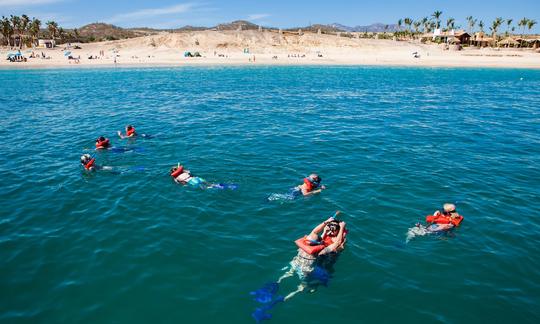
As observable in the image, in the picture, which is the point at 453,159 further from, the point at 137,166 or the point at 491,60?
the point at 491,60

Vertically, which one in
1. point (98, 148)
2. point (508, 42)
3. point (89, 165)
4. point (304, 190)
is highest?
point (508, 42)

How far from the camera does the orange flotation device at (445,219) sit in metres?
15.5

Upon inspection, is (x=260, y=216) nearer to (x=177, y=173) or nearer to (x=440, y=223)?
(x=177, y=173)

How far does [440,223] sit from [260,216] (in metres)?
7.99

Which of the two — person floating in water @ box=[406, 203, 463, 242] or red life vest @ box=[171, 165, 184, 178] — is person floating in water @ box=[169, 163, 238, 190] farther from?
person floating in water @ box=[406, 203, 463, 242]

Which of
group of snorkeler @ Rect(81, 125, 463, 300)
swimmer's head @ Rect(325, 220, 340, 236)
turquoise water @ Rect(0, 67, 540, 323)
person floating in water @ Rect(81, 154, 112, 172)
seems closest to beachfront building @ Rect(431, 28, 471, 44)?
turquoise water @ Rect(0, 67, 540, 323)

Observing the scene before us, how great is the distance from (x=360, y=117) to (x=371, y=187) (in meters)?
19.1

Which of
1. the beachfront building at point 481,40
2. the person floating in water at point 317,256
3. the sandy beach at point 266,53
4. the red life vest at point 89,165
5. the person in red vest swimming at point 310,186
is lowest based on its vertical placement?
the person floating in water at point 317,256

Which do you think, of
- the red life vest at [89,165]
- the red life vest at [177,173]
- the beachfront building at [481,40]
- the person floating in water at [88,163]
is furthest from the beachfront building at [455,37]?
the red life vest at [89,165]

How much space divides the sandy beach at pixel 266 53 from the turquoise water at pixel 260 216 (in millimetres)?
64172

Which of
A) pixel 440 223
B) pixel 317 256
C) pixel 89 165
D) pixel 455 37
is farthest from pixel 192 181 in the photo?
pixel 455 37

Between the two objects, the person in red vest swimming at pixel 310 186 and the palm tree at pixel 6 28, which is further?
the palm tree at pixel 6 28

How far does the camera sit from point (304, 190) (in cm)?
1870

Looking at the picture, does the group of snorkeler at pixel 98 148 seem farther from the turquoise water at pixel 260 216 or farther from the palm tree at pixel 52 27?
the palm tree at pixel 52 27
